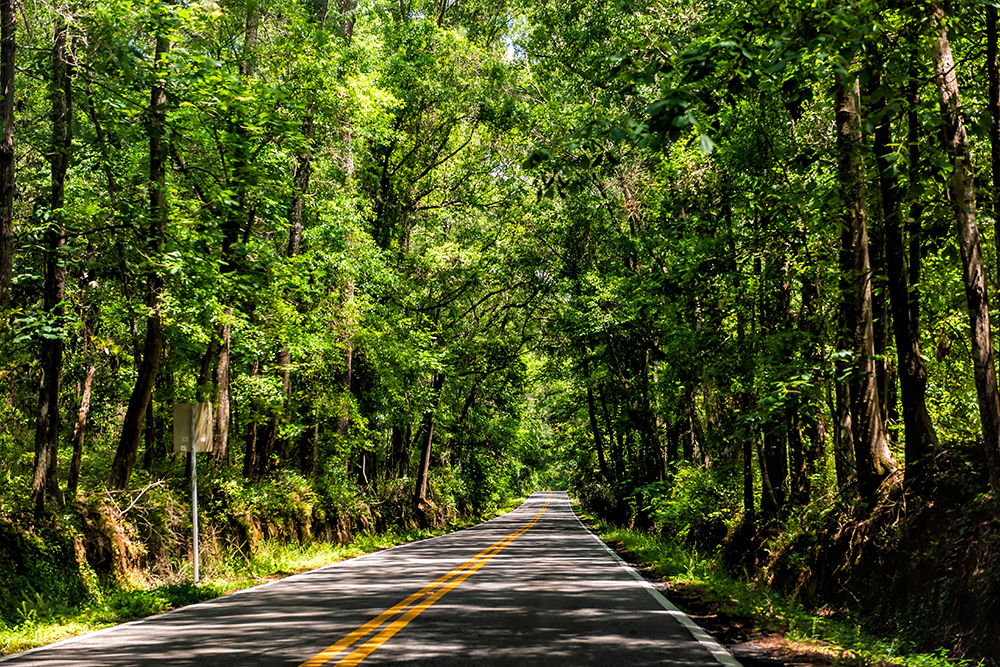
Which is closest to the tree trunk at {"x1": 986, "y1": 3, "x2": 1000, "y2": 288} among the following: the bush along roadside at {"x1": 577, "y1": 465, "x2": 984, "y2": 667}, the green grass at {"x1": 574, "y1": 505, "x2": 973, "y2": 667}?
the bush along roadside at {"x1": 577, "y1": 465, "x2": 984, "y2": 667}

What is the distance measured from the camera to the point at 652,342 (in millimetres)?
25734

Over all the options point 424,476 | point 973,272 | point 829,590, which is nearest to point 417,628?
point 829,590

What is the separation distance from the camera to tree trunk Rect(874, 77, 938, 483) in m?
8.66

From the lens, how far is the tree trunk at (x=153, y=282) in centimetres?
1247

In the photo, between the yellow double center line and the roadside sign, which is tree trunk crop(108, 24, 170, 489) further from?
the yellow double center line

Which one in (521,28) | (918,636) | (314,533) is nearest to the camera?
(918,636)

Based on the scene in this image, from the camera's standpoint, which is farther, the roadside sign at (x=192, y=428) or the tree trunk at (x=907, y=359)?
the roadside sign at (x=192, y=428)

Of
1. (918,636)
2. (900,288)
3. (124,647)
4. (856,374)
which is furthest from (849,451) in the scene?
(124,647)

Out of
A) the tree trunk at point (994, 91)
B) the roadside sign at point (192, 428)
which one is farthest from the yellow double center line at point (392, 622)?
the tree trunk at point (994, 91)

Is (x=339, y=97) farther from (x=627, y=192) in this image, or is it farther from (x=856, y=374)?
(x=856, y=374)

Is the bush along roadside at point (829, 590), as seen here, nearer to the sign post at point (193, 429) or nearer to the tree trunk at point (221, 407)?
the sign post at point (193, 429)

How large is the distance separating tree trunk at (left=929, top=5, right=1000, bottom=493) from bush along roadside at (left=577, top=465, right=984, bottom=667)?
3.52ft

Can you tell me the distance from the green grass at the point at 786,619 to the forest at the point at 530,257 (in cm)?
37

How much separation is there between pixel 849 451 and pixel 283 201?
37.7 ft
